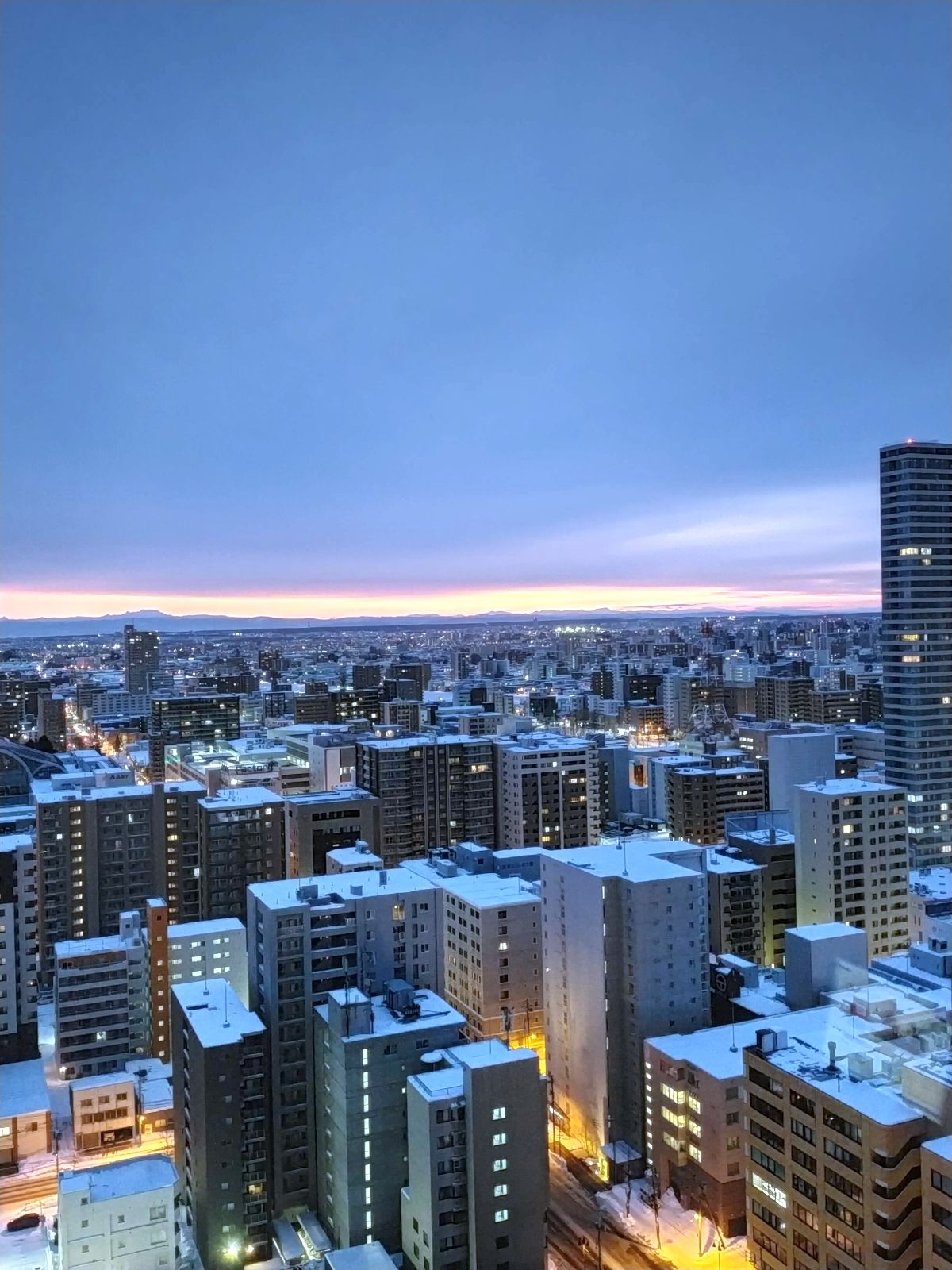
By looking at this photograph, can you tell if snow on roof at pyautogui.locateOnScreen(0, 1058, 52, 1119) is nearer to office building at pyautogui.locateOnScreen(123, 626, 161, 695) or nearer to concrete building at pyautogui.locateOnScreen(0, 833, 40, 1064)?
concrete building at pyautogui.locateOnScreen(0, 833, 40, 1064)

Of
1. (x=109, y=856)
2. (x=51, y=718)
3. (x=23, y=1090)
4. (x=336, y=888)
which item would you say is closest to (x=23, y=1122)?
(x=23, y=1090)

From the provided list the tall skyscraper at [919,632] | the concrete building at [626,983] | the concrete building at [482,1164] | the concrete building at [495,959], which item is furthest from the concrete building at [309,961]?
the tall skyscraper at [919,632]

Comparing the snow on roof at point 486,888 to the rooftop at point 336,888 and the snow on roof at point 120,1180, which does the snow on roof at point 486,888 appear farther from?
the snow on roof at point 120,1180

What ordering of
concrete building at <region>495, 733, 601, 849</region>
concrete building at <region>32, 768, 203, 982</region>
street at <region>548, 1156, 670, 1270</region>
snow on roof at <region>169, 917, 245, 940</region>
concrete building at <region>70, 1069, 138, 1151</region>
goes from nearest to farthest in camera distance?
1. street at <region>548, 1156, 670, 1270</region>
2. concrete building at <region>70, 1069, 138, 1151</region>
3. snow on roof at <region>169, 917, 245, 940</region>
4. concrete building at <region>32, 768, 203, 982</region>
5. concrete building at <region>495, 733, 601, 849</region>

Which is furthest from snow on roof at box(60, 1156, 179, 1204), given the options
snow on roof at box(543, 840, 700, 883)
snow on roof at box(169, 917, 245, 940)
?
snow on roof at box(169, 917, 245, 940)

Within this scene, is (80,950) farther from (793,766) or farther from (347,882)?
(793,766)

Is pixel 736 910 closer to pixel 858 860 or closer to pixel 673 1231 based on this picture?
pixel 858 860
